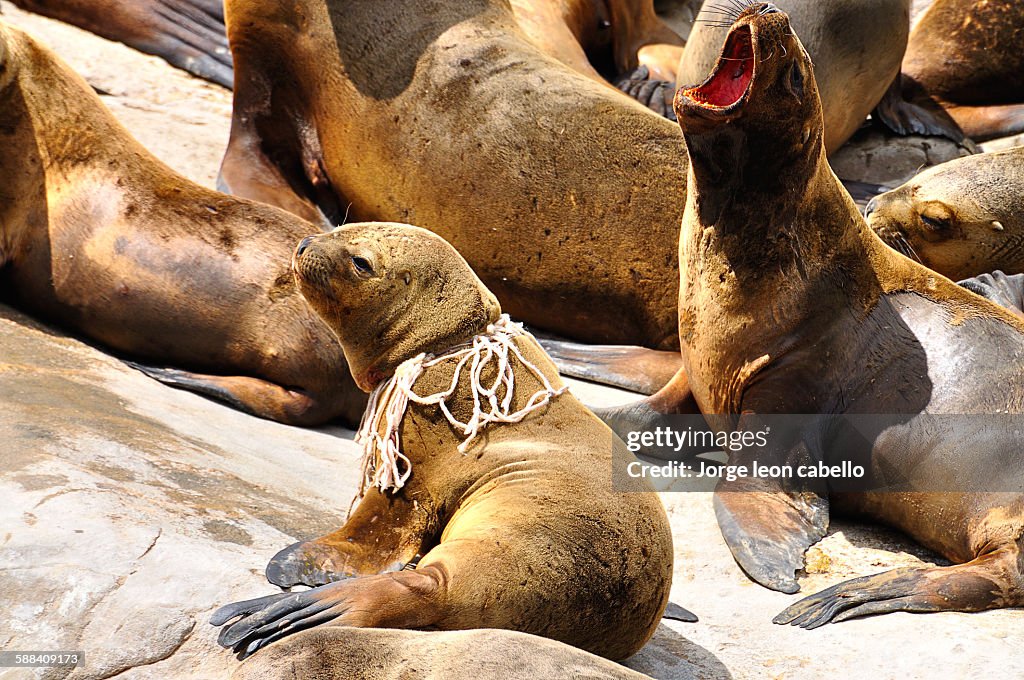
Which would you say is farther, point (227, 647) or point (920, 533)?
point (920, 533)

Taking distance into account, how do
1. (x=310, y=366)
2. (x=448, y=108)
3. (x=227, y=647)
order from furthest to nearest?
(x=448, y=108) < (x=310, y=366) < (x=227, y=647)

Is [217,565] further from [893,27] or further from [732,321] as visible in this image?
[893,27]

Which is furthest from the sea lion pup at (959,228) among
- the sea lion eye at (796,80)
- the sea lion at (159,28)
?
the sea lion at (159,28)

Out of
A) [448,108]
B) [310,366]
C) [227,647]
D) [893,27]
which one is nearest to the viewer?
[227,647]

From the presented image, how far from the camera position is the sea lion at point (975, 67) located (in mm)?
8250

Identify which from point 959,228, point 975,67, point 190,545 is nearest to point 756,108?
point 959,228

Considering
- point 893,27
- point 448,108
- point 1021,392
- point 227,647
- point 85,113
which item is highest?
point 893,27

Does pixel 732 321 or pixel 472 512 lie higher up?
pixel 732 321

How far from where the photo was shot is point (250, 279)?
5082 millimetres

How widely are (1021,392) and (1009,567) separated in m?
0.68

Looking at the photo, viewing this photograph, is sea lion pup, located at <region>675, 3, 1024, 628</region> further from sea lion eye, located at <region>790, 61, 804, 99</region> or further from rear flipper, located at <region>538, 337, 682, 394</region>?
rear flipper, located at <region>538, 337, 682, 394</region>

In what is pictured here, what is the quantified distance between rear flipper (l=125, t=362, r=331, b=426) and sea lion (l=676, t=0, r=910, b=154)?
2942mm

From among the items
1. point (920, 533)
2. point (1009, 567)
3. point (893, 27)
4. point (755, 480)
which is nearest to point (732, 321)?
point (755, 480)

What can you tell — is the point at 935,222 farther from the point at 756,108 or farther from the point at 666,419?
the point at 756,108
